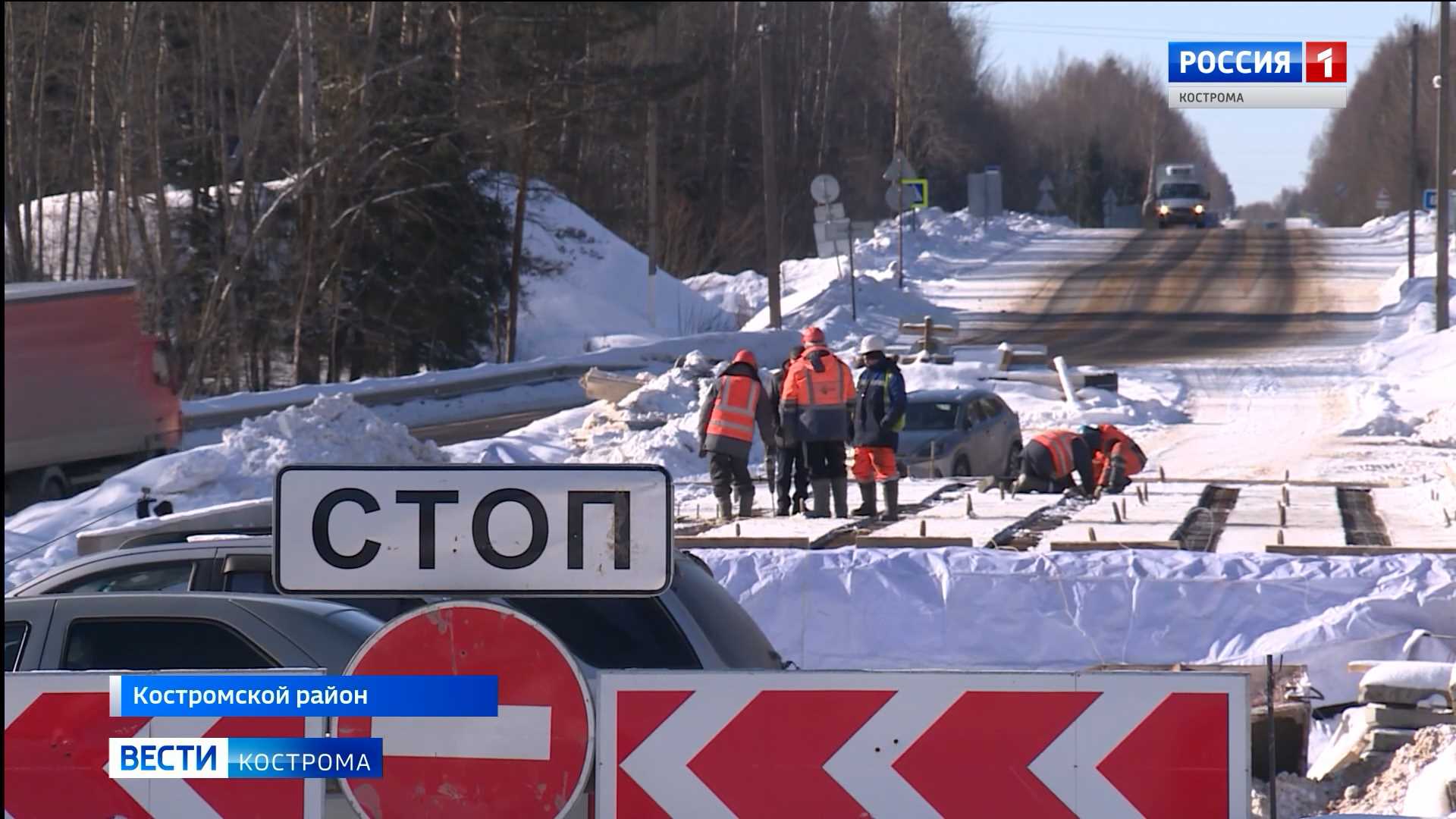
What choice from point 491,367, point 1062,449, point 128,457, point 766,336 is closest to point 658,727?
point 1062,449

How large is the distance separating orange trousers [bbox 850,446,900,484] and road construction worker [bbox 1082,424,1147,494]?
253cm

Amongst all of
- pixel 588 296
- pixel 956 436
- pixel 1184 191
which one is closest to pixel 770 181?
pixel 588 296

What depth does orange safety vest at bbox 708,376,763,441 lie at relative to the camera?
50.2ft

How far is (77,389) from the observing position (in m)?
17.8

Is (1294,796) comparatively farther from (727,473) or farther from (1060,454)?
(1060,454)

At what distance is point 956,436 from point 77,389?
385 inches

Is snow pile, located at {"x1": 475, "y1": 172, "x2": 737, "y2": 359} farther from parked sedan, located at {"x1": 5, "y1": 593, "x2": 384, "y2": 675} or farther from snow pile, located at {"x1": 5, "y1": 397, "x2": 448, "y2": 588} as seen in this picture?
parked sedan, located at {"x1": 5, "y1": 593, "x2": 384, "y2": 675}

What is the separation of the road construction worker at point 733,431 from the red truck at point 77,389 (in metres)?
6.56

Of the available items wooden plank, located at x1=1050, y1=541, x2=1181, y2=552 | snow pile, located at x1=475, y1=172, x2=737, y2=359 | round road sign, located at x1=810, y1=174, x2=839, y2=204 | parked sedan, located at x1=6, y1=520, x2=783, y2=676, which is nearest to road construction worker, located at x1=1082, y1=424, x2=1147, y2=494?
wooden plank, located at x1=1050, y1=541, x2=1181, y2=552

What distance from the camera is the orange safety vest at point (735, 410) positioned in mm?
15297

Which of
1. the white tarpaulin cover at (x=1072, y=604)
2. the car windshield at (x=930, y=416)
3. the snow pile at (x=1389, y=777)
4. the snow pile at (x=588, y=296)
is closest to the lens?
the snow pile at (x=1389, y=777)
